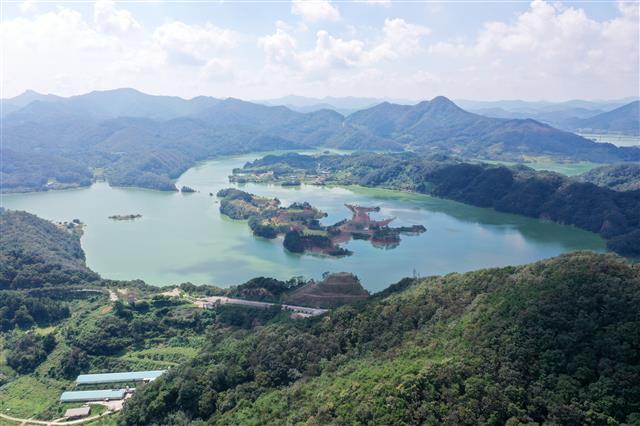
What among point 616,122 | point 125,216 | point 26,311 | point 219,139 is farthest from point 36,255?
point 616,122

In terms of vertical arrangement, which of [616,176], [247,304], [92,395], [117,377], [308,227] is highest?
[616,176]

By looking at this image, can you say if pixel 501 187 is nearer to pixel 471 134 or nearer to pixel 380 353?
pixel 380 353

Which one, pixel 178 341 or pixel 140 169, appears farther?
pixel 140 169

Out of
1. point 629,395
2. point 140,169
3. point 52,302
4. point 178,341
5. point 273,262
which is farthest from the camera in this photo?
point 140,169

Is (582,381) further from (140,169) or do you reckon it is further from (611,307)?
(140,169)

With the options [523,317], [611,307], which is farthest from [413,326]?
[611,307]

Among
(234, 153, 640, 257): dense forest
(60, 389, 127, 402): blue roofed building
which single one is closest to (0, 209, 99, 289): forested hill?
(60, 389, 127, 402): blue roofed building
